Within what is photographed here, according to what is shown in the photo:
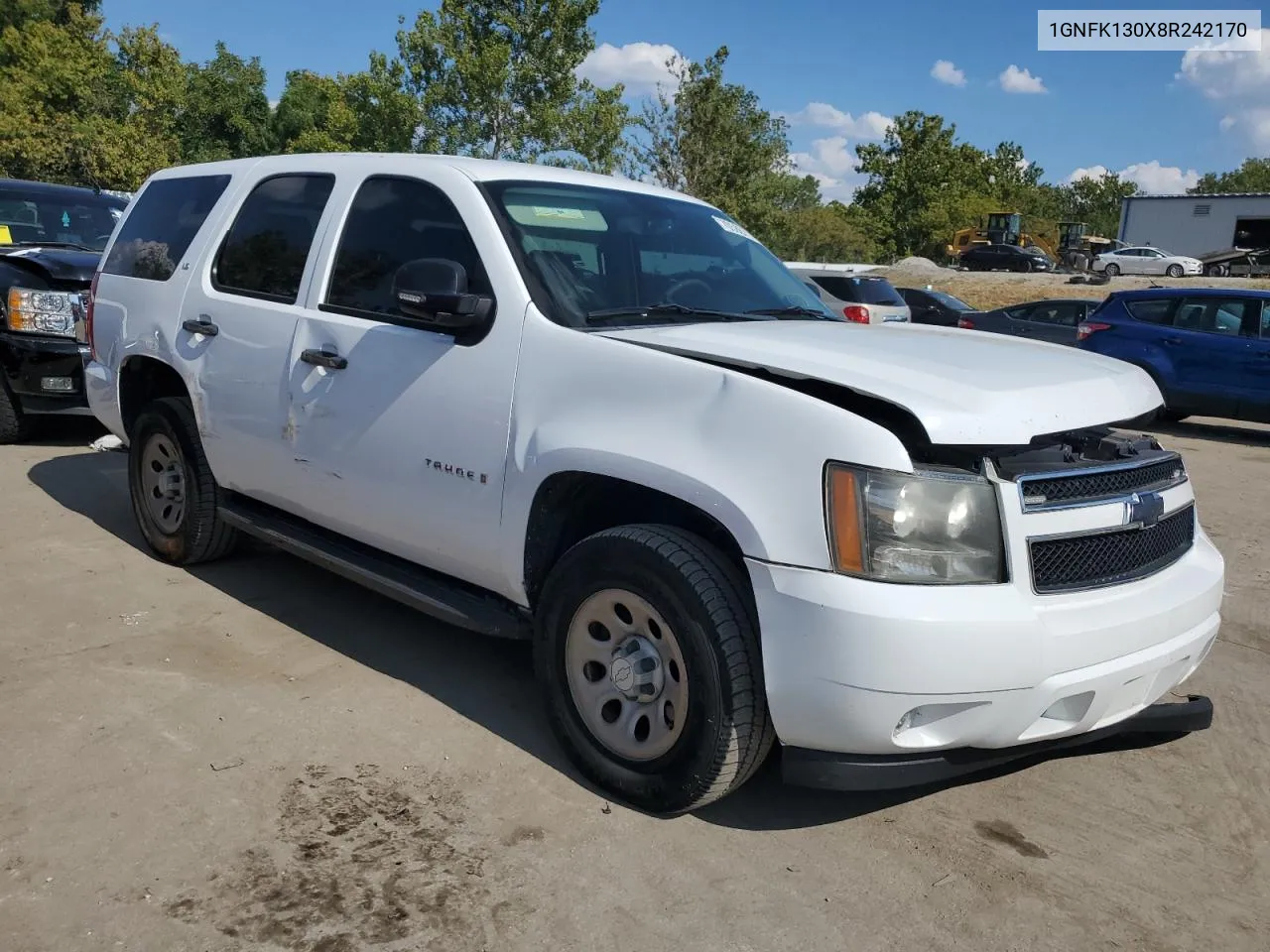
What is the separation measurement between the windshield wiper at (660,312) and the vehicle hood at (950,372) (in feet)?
0.42

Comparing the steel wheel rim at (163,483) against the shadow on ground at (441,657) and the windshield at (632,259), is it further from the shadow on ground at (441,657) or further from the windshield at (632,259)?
the windshield at (632,259)

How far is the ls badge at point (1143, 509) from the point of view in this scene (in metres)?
2.89

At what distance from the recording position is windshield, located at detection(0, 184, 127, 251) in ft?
28.5

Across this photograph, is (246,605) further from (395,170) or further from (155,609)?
(395,170)

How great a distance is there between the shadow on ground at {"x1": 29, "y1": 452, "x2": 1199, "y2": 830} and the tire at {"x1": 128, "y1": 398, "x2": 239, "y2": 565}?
0.18 metres

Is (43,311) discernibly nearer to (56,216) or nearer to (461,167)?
(56,216)

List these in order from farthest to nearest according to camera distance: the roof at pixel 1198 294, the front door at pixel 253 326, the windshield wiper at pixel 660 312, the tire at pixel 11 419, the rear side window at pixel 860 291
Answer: the rear side window at pixel 860 291, the roof at pixel 1198 294, the tire at pixel 11 419, the front door at pixel 253 326, the windshield wiper at pixel 660 312

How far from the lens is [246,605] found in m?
4.79

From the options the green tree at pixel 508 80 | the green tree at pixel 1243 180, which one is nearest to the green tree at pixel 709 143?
the green tree at pixel 508 80

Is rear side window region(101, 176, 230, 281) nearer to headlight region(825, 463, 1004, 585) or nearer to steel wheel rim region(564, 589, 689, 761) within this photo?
steel wheel rim region(564, 589, 689, 761)

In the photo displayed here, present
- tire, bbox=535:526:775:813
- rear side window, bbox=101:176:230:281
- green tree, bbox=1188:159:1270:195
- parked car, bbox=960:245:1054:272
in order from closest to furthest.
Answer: tire, bbox=535:526:775:813 → rear side window, bbox=101:176:230:281 → parked car, bbox=960:245:1054:272 → green tree, bbox=1188:159:1270:195

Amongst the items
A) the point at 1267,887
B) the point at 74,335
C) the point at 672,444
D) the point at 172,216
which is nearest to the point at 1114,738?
the point at 1267,887

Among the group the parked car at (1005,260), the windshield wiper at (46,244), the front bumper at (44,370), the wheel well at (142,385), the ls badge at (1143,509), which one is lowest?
the front bumper at (44,370)

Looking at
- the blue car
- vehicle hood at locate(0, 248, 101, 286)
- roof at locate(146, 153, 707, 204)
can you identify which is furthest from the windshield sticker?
the blue car
